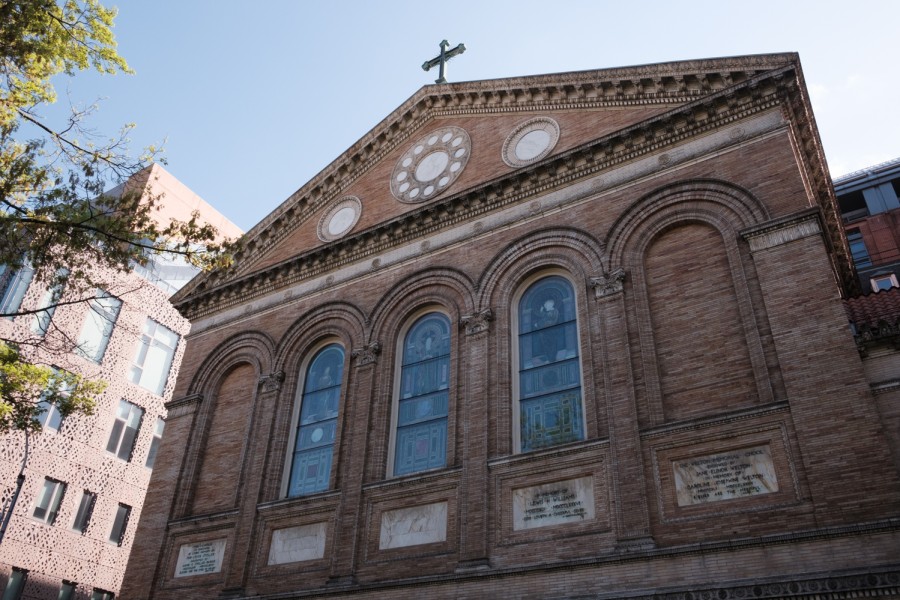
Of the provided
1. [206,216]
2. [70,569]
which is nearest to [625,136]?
[70,569]

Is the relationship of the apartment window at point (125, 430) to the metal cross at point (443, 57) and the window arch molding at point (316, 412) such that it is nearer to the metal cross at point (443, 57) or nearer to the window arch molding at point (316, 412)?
the window arch molding at point (316, 412)

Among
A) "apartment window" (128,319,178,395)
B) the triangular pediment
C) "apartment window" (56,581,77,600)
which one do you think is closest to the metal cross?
the triangular pediment

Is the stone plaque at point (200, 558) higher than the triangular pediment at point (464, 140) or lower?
lower

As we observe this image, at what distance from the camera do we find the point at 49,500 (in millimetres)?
27938

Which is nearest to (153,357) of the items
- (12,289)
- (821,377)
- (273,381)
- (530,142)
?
(12,289)

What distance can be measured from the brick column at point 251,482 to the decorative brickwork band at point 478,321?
202 inches

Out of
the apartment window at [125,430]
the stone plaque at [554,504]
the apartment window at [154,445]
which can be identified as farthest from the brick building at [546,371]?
the apartment window at [154,445]

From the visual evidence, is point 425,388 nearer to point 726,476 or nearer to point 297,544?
point 297,544

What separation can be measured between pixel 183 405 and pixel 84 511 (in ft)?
39.4

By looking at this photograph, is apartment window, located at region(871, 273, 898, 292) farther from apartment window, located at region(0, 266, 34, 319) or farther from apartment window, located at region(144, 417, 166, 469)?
apartment window, located at region(0, 266, 34, 319)

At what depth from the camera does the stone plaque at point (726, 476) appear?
38.8 ft

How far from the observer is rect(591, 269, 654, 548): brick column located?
1246 centimetres

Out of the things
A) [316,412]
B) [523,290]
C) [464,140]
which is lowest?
[316,412]

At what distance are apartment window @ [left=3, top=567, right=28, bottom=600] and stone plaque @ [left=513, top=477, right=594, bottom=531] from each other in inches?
792
